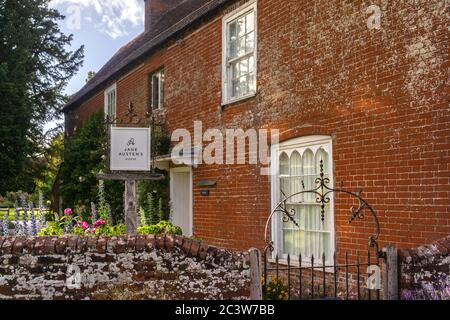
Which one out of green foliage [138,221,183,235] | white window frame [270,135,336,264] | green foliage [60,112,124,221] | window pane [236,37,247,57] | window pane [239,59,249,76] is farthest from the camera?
green foliage [60,112,124,221]

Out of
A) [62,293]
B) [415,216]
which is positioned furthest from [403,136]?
[62,293]

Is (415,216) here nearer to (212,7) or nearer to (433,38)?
(433,38)

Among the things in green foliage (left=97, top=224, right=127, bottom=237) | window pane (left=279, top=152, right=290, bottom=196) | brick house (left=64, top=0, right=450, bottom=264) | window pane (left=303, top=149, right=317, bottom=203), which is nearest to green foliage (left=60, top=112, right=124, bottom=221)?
brick house (left=64, top=0, right=450, bottom=264)

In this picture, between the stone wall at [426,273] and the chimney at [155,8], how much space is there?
51.5 ft

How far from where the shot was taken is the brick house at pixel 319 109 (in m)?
6.77

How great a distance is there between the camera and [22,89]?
20.0 meters

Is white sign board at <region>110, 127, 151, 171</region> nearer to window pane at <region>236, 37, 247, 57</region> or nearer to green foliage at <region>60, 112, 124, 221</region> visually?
window pane at <region>236, 37, 247, 57</region>

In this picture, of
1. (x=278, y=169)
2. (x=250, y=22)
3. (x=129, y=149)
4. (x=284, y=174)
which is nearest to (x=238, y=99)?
(x=250, y=22)

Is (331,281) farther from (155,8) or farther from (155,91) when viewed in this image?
(155,8)

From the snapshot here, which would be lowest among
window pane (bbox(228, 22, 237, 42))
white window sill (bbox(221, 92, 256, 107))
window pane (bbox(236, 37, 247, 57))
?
white window sill (bbox(221, 92, 256, 107))

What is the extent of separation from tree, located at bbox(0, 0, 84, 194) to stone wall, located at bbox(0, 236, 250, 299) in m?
15.0

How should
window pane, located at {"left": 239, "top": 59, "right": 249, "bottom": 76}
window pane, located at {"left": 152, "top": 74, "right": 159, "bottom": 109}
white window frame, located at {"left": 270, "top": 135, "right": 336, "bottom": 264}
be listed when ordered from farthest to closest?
Result: window pane, located at {"left": 152, "top": 74, "right": 159, "bottom": 109} → window pane, located at {"left": 239, "top": 59, "right": 249, "bottom": 76} → white window frame, located at {"left": 270, "top": 135, "right": 336, "bottom": 264}

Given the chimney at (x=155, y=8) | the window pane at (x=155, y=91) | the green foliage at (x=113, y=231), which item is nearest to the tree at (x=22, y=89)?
the chimney at (x=155, y=8)

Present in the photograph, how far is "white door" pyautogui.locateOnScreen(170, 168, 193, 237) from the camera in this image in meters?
13.1
